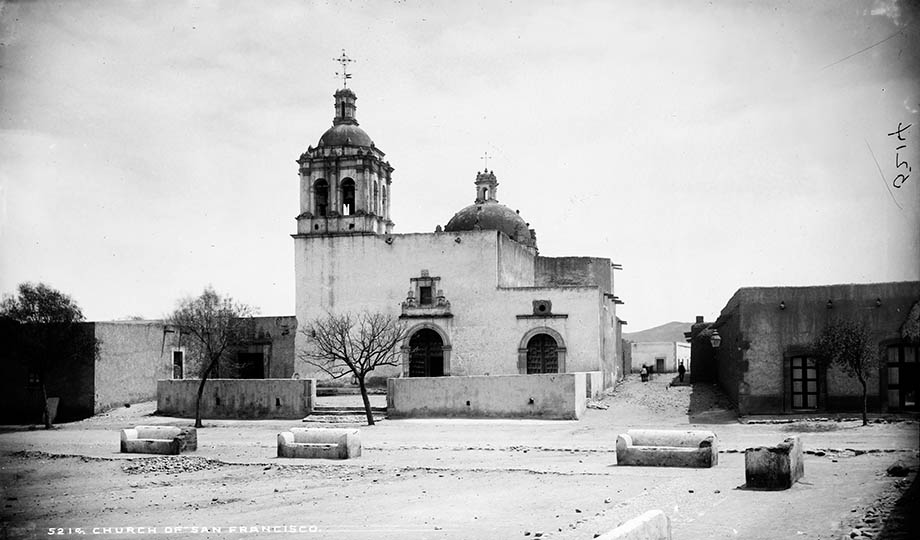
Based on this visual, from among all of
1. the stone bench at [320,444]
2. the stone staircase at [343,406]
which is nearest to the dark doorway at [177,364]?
the stone staircase at [343,406]

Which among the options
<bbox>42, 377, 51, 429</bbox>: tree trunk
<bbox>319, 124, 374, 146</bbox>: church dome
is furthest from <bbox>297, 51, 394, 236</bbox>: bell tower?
<bbox>42, 377, 51, 429</bbox>: tree trunk

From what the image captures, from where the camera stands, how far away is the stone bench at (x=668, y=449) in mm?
14883

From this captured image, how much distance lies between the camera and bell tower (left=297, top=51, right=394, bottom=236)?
35.7 meters

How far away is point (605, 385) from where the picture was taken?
34.0 meters

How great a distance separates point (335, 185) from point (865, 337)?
20.6 meters

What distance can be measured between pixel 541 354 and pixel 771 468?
2092cm

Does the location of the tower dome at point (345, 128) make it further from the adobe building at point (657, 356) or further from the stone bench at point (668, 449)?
the adobe building at point (657, 356)

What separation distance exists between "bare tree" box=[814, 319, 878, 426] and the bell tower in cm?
1817

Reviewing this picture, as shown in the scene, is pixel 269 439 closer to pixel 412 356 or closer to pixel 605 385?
pixel 412 356

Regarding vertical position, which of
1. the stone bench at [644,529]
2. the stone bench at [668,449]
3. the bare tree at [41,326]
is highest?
the bare tree at [41,326]

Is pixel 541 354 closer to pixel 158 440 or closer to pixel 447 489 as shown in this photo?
pixel 158 440

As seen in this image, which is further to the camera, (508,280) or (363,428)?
(508,280)

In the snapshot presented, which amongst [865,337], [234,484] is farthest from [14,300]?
[865,337]

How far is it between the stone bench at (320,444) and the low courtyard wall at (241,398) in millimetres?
10455
